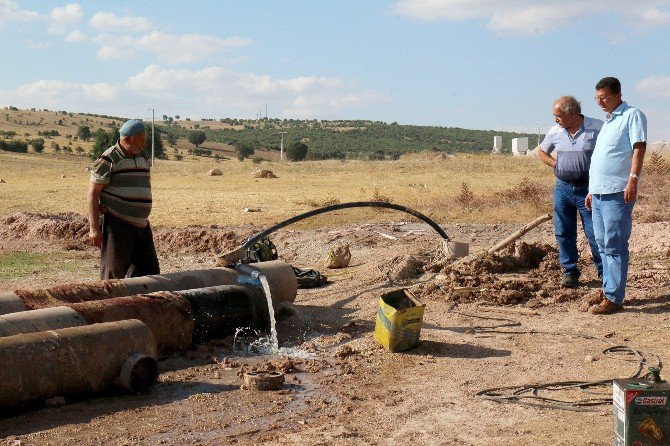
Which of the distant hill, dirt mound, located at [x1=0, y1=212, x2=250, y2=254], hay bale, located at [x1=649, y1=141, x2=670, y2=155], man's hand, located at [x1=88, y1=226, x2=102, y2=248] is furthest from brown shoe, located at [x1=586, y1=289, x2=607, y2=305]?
the distant hill

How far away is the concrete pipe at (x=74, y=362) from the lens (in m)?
5.45

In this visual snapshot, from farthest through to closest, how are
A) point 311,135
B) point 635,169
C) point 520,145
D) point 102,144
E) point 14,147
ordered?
1. point 311,135
2. point 14,147
3. point 102,144
4. point 520,145
5. point 635,169

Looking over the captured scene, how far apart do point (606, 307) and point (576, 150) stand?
1.56 meters

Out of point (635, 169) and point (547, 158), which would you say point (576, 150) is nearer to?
point (547, 158)

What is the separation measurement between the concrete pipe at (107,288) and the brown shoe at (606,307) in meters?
3.53

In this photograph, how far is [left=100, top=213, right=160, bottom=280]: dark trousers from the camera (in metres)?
7.77

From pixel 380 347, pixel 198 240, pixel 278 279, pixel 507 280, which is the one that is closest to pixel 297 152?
pixel 198 240

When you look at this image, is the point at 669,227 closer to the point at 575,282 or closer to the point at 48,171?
the point at 575,282

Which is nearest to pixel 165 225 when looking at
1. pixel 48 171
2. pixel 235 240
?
pixel 235 240

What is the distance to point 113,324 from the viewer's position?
244 inches

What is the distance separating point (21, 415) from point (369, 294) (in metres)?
4.80

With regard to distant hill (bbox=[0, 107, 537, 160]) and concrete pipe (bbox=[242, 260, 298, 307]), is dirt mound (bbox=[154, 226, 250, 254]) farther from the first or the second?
distant hill (bbox=[0, 107, 537, 160])

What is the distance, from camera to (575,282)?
8.87 meters

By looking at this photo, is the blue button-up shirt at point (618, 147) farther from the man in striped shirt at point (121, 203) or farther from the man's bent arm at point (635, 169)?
the man in striped shirt at point (121, 203)
